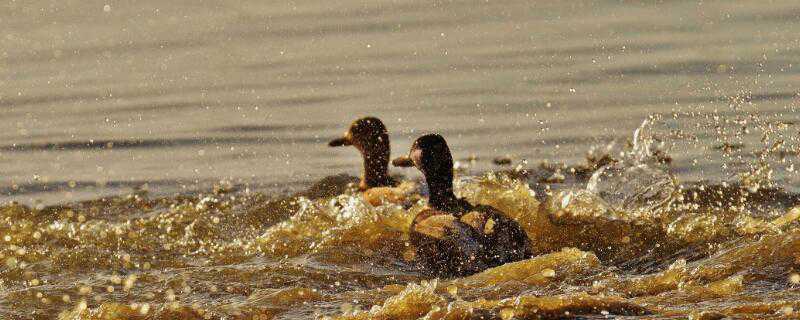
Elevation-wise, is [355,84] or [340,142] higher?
[355,84]

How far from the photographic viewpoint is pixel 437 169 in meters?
9.40

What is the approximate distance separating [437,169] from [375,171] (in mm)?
2039

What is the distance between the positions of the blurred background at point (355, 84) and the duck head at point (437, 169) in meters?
2.01

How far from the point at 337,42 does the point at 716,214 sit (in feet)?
21.8

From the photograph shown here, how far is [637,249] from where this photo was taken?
30.0 ft

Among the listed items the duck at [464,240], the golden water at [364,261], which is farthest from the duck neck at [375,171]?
the duck at [464,240]

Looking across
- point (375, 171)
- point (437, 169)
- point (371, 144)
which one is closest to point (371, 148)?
point (371, 144)

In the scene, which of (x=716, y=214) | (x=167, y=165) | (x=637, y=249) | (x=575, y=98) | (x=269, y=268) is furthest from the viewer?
(x=575, y=98)

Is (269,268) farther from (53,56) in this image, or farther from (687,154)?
(53,56)

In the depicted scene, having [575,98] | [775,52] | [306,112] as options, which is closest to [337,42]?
[306,112]

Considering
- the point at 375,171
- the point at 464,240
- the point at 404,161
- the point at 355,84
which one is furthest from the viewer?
the point at 355,84

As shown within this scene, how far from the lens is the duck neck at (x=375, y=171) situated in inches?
443

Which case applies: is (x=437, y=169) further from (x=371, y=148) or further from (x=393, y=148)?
(x=393, y=148)

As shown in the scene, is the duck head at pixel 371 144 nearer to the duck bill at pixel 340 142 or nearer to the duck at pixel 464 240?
the duck bill at pixel 340 142
